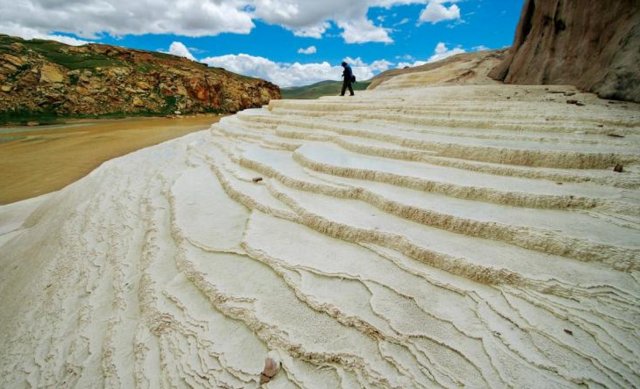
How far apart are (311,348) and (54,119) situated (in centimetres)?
2736

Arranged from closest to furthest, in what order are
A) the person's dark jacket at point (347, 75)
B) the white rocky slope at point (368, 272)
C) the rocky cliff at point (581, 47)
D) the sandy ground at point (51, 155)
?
the white rocky slope at point (368, 272) → the rocky cliff at point (581, 47) → the sandy ground at point (51, 155) → the person's dark jacket at point (347, 75)

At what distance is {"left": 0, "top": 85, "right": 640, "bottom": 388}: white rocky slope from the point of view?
1.80m

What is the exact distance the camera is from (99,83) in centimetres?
2389

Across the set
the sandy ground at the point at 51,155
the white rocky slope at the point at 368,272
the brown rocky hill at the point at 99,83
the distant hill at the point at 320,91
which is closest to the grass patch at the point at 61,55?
the brown rocky hill at the point at 99,83

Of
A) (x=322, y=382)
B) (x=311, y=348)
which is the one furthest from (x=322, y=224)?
(x=322, y=382)

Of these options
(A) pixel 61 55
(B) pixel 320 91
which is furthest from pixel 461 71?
(B) pixel 320 91

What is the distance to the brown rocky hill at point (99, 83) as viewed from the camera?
20.9 meters

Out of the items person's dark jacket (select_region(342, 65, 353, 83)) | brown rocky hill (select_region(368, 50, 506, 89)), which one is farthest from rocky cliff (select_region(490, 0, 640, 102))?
person's dark jacket (select_region(342, 65, 353, 83))

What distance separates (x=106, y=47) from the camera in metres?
29.1

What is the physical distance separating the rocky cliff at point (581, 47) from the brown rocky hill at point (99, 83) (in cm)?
2611

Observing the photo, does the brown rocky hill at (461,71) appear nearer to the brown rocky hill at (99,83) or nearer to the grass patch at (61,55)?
the brown rocky hill at (99,83)

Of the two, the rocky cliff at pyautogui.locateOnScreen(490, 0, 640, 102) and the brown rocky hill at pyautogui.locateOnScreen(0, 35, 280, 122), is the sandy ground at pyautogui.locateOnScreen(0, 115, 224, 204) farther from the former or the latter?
the rocky cliff at pyautogui.locateOnScreen(490, 0, 640, 102)

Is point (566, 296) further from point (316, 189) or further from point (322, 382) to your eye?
point (316, 189)

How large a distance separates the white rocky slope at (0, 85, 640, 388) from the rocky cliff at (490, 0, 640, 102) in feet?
4.67
